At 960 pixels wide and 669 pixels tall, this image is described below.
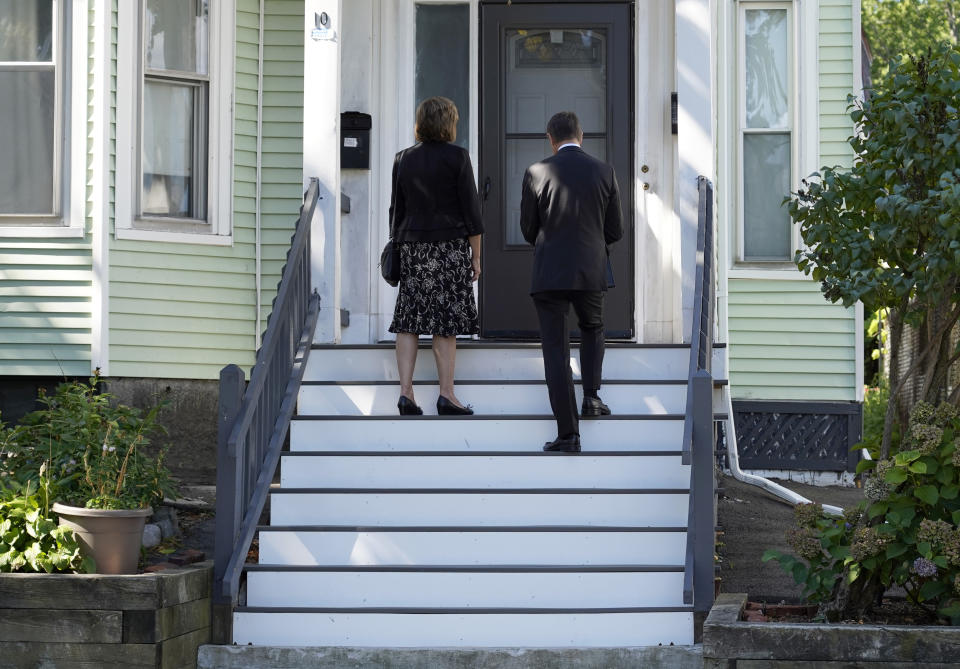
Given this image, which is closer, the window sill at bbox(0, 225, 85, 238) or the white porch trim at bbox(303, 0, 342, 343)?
the white porch trim at bbox(303, 0, 342, 343)

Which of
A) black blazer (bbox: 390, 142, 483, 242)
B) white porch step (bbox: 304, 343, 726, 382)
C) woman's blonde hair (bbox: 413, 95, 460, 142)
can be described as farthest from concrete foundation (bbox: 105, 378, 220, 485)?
woman's blonde hair (bbox: 413, 95, 460, 142)

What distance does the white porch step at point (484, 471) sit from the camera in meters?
6.14

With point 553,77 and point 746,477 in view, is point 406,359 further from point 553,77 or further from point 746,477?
point 746,477

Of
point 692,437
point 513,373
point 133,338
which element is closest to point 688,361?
point 513,373

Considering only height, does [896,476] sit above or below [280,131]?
below

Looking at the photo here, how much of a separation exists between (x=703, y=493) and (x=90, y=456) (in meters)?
2.82

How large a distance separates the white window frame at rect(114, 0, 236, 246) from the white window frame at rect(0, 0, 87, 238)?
237 millimetres

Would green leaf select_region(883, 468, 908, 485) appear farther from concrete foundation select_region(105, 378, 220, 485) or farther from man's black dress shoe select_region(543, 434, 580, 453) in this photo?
concrete foundation select_region(105, 378, 220, 485)

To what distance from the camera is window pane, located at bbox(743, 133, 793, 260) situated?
10172 millimetres

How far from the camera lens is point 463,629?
543 cm

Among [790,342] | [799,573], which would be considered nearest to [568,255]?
[799,573]

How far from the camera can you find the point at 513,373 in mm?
6969

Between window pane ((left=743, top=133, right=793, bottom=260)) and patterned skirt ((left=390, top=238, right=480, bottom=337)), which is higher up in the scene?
window pane ((left=743, top=133, right=793, bottom=260))

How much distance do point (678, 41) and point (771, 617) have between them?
3426 millimetres
